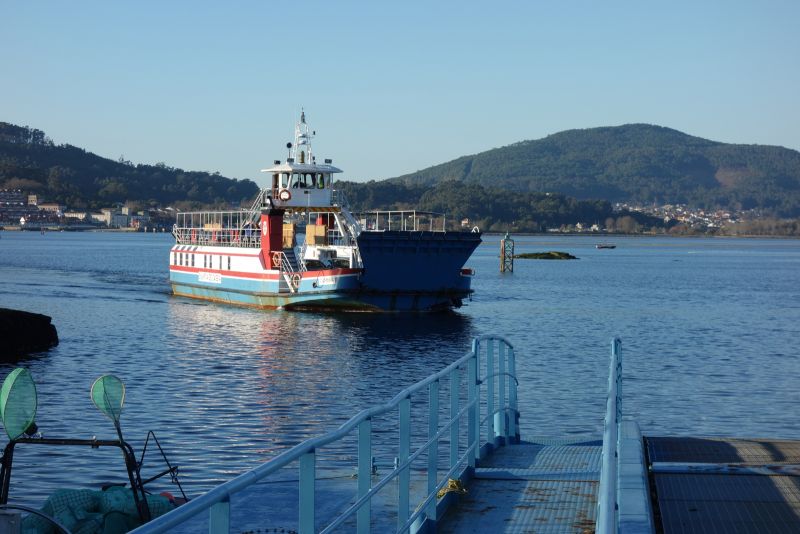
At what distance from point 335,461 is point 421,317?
32947 mm

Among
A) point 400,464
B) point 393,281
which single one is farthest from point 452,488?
point 393,281

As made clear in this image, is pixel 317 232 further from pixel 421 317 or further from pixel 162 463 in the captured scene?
pixel 162 463

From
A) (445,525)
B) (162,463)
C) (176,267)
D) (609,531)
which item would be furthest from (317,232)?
(609,531)

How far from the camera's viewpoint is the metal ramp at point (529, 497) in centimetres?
925

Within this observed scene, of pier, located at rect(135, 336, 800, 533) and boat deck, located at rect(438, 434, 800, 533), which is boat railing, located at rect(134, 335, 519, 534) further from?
boat deck, located at rect(438, 434, 800, 533)

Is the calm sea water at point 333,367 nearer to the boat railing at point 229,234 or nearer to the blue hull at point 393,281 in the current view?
the blue hull at point 393,281

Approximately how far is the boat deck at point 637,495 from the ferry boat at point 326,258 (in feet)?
107

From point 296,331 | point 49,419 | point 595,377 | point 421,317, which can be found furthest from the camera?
point 421,317

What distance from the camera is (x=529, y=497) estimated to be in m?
10.3

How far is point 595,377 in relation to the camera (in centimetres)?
3155

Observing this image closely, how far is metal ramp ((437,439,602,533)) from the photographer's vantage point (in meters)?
9.25

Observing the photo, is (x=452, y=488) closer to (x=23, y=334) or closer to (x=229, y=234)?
(x=23, y=334)

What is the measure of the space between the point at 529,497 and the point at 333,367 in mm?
23279

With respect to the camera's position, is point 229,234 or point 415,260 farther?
point 229,234
